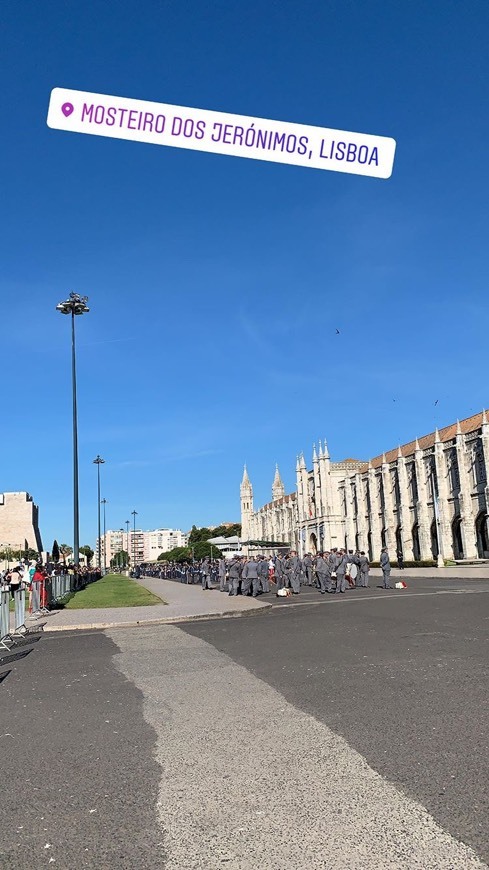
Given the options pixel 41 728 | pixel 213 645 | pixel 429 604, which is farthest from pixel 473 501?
pixel 41 728

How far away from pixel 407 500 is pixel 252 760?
70.5 meters

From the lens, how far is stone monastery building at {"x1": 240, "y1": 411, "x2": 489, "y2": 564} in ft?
200

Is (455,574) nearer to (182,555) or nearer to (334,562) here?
(334,562)

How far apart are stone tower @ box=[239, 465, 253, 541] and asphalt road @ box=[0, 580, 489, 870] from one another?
473 ft

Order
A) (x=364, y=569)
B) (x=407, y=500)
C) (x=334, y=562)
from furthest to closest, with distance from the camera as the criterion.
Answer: (x=407, y=500), (x=364, y=569), (x=334, y=562)

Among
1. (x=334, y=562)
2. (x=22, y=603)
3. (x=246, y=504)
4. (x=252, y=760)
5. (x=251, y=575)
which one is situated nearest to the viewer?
(x=252, y=760)

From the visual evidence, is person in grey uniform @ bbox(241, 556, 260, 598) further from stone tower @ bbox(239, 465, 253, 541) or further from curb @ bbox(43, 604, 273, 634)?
stone tower @ bbox(239, 465, 253, 541)

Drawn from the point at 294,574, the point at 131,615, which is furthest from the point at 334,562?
the point at 131,615

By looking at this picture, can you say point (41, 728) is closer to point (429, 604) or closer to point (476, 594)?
point (429, 604)

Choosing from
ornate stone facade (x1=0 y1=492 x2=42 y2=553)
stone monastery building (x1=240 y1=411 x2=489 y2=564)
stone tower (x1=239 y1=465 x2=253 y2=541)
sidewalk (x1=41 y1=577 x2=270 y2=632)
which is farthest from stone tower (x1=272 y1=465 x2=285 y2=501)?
sidewalk (x1=41 y1=577 x2=270 y2=632)

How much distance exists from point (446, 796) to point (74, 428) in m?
29.9

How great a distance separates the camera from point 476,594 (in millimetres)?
20906

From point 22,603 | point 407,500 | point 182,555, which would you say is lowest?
point 22,603

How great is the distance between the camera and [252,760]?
5.01 metres
